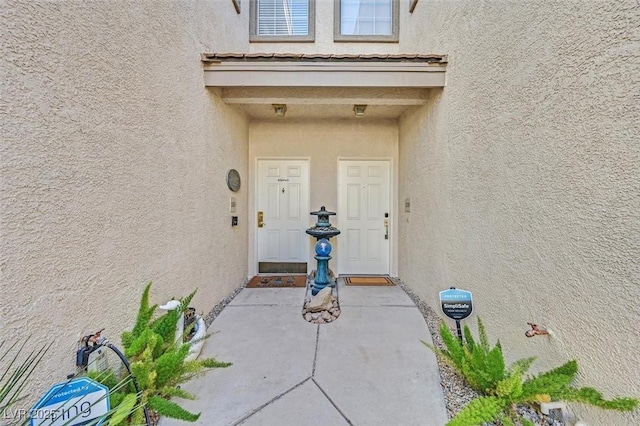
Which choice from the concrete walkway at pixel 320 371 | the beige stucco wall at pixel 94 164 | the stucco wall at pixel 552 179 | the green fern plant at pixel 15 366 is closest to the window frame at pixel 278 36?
the beige stucco wall at pixel 94 164

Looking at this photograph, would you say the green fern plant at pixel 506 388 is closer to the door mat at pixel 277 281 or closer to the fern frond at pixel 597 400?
the fern frond at pixel 597 400

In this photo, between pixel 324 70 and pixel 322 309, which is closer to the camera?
pixel 324 70

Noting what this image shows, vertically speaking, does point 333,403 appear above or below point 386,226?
below

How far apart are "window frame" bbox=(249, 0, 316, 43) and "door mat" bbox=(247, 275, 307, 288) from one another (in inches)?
167

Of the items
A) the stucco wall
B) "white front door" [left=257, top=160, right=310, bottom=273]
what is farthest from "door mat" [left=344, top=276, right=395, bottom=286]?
the stucco wall

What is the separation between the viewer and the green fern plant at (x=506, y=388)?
1.29 metres

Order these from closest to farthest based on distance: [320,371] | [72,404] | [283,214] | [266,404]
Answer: [72,404]
[266,404]
[320,371]
[283,214]

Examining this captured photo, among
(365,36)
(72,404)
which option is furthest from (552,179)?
(365,36)

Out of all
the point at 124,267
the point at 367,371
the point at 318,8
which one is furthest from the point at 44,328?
the point at 318,8

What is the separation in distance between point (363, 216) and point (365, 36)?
128 inches

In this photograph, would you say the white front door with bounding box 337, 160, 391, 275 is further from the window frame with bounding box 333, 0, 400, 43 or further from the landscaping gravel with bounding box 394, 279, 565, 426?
the window frame with bounding box 333, 0, 400, 43

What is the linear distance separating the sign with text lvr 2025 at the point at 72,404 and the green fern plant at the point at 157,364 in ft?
0.59

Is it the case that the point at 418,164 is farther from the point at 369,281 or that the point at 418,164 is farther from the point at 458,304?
the point at 458,304

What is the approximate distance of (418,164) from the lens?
3566 millimetres
